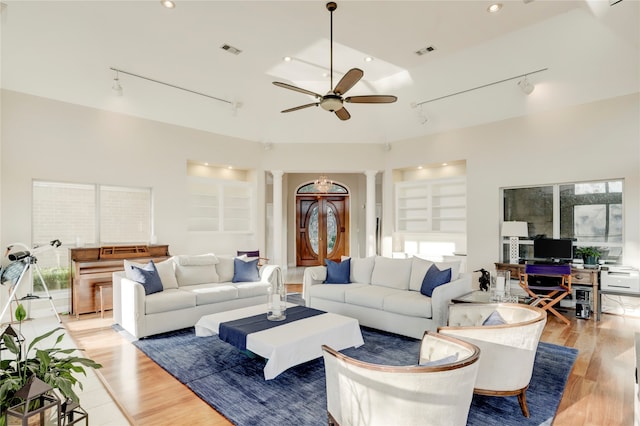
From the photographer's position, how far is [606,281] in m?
5.16

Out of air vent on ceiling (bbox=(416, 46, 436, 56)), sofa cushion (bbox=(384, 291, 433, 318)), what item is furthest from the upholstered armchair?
air vent on ceiling (bbox=(416, 46, 436, 56))

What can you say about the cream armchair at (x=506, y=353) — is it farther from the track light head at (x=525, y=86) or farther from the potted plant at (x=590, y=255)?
the track light head at (x=525, y=86)

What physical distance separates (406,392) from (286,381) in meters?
1.67

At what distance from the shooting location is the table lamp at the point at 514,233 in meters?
5.89

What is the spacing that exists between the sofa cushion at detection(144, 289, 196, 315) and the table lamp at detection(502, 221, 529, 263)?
5132 millimetres

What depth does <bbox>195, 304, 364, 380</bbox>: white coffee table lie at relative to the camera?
3060mm

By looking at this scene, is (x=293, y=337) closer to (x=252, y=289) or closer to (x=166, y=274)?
(x=252, y=289)

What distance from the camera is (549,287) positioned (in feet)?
17.5

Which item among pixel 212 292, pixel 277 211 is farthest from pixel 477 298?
pixel 277 211

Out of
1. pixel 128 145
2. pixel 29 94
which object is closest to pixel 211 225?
pixel 128 145

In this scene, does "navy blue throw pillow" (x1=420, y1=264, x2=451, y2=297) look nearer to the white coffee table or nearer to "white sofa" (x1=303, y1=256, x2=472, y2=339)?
"white sofa" (x1=303, y1=256, x2=472, y2=339)

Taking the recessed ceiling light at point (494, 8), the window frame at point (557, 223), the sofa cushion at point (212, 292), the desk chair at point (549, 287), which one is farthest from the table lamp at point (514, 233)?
the sofa cushion at point (212, 292)

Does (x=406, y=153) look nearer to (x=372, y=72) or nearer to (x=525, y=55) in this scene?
(x=372, y=72)

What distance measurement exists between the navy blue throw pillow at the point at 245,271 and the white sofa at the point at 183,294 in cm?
7
